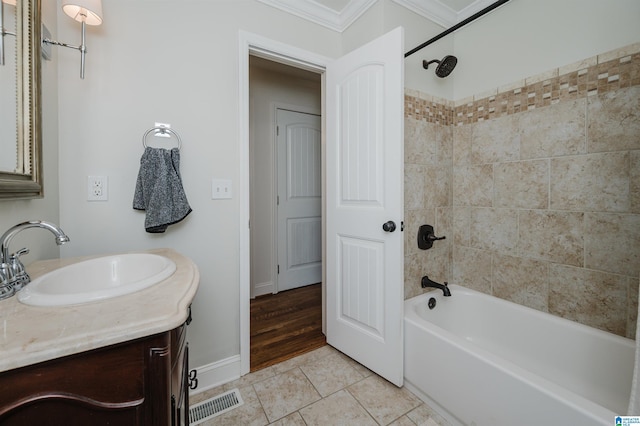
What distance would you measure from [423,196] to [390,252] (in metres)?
0.58

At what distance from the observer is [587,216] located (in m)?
1.41

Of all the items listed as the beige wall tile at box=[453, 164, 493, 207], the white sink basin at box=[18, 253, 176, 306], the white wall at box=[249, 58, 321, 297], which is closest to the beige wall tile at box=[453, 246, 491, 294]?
the beige wall tile at box=[453, 164, 493, 207]

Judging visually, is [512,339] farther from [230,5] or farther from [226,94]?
[230,5]

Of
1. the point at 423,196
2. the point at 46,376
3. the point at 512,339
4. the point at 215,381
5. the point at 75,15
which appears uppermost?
the point at 75,15

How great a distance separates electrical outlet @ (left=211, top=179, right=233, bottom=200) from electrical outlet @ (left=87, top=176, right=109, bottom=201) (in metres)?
0.49

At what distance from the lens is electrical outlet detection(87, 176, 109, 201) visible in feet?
4.19

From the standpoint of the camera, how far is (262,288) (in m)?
2.89

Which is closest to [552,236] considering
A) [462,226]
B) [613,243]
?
[613,243]

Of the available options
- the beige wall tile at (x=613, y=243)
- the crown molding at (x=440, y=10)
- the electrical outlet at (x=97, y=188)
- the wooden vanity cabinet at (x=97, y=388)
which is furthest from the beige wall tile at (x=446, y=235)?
the electrical outlet at (x=97, y=188)

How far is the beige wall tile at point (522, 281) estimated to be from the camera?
5.22 ft

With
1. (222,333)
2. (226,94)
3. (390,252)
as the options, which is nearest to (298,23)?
(226,94)

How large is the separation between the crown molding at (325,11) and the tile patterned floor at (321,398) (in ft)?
7.58

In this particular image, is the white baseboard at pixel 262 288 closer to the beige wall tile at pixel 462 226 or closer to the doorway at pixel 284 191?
the doorway at pixel 284 191

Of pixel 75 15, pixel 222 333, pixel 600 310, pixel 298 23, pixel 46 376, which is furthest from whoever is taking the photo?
pixel 298 23
